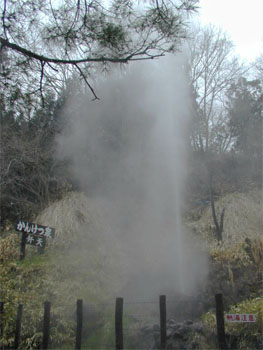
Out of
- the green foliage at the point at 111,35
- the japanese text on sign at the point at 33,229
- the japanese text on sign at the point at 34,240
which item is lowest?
the japanese text on sign at the point at 34,240

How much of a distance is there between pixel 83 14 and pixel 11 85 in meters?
1.01

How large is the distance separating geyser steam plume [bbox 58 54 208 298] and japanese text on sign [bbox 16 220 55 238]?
6.33 feet

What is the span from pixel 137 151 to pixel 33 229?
382cm

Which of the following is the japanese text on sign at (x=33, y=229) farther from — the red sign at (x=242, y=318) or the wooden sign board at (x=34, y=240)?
the red sign at (x=242, y=318)

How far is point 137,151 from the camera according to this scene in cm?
983

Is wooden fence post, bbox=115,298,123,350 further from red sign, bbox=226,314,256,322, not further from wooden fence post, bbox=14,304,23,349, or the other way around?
wooden fence post, bbox=14,304,23,349

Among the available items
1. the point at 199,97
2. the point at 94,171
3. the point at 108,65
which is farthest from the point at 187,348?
the point at 199,97

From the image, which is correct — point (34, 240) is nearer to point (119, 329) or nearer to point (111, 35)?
point (119, 329)

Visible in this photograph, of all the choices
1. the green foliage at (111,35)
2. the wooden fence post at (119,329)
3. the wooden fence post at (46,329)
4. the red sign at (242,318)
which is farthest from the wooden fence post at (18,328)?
the green foliage at (111,35)

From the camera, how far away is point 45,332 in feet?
15.0

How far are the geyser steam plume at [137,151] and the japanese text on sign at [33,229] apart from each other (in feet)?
6.33

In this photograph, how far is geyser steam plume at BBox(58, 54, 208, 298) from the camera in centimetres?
911

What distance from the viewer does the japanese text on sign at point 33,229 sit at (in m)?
7.05

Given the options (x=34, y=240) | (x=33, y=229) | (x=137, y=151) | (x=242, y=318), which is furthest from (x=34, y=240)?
(x=242, y=318)
